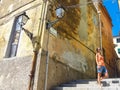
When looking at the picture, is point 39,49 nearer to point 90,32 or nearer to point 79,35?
point 79,35

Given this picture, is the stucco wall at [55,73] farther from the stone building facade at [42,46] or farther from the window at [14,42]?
the window at [14,42]

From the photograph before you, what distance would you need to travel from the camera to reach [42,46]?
6.89 meters

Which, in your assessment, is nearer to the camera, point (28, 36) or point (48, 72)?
point (48, 72)

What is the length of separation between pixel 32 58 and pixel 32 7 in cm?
280

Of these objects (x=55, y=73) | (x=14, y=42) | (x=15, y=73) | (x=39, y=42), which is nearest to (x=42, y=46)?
(x=39, y=42)

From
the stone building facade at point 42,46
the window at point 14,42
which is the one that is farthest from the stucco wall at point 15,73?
the window at point 14,42

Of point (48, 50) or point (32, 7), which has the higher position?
point (32, 7)

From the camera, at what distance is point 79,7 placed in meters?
11.2

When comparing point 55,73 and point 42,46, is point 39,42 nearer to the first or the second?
point 42,46

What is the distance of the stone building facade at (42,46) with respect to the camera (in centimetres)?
674

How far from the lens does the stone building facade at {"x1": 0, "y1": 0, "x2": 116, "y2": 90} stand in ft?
22.1

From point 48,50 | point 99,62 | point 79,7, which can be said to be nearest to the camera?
point 99,62

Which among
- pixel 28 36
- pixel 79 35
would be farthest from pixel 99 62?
pixel 79 35

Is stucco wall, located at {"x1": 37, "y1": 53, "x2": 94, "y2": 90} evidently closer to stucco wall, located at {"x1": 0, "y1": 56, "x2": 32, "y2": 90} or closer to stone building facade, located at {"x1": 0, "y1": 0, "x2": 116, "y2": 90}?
stone building facade, located at {"x1": 0, "y1": 0, "x2": 116, "y2": 90}
